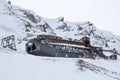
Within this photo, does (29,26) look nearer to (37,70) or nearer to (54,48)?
(54,48)

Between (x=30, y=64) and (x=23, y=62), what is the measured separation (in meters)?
0.60

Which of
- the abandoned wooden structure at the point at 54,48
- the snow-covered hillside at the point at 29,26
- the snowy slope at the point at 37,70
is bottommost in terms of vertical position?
the snowy slope at the point at 37,70

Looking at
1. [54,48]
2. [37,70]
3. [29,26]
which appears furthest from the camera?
[29,26]

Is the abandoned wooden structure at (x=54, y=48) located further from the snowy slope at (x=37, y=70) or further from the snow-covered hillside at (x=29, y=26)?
the snow-covered hillside at (x=29, y=26)

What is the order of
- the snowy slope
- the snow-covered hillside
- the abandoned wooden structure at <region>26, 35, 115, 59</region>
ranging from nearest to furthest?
1. the snowy slope
2. the abandoned wooden structure at <region>26, 35, 115, 59</region>
3. the snow-covered hillside

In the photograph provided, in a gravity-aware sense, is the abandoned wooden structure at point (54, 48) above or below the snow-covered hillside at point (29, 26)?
below

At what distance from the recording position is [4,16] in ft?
316

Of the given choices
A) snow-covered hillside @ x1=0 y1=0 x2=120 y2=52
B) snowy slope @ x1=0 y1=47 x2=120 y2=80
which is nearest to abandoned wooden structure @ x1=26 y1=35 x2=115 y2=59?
snowy slope @ x1=0 y1=47 x2=120 y2=80

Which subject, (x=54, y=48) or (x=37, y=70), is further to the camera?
(x=54, y=48)

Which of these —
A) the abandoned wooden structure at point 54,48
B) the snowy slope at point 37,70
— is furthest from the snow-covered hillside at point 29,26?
the snowy slope at point 37,70

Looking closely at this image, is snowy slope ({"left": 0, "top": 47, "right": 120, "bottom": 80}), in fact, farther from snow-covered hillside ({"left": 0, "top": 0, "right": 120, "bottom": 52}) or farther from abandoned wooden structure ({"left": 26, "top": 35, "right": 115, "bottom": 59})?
snow-covered hillside ({"left": 0, "top": 0, "right": 120, "bottom": 52})

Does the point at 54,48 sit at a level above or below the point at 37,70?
above

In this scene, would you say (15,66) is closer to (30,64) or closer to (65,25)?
(30,64)

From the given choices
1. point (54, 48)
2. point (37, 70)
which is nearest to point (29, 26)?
point (54, 48)
